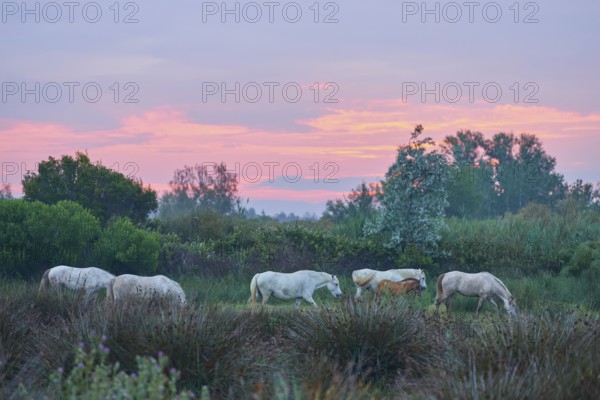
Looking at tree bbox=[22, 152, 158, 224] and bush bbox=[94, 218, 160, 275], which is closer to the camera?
bush bbox=[94, 218, 160, 275]

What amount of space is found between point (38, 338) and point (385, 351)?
476 cm

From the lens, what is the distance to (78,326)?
34.8 feet

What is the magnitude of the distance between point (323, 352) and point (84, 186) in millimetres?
22740

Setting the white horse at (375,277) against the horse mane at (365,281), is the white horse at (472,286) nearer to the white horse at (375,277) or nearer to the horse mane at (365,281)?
the white horse at (375,277)

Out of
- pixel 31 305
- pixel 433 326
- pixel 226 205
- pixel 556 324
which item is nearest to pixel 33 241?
pixel 31 305

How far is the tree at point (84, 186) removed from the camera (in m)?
30.3

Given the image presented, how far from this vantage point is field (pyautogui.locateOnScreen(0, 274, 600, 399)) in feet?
26.3

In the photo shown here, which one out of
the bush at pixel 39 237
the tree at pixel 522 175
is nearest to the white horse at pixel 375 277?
the bush at pixel 39 237

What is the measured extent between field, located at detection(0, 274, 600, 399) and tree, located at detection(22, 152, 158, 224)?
1818cm

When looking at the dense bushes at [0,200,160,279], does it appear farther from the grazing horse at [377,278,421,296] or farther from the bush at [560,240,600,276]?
the bush at [560,240,600,276]

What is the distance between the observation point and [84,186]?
30234 millimetres

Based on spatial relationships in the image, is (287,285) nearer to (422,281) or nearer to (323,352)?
(422,281)

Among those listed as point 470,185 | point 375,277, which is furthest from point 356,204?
point 375,277

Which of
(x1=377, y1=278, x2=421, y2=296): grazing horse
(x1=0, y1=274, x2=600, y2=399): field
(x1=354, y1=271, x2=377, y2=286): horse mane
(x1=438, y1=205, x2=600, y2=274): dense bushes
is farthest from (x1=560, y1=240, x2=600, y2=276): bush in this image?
(x1=0, y1=274, x2=600, y2=399): field
